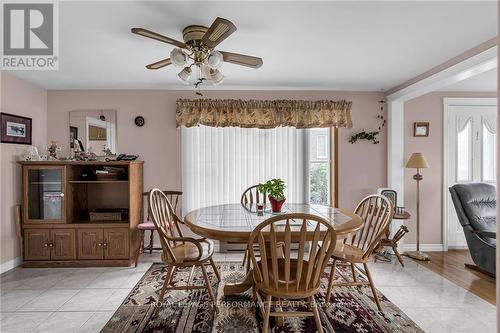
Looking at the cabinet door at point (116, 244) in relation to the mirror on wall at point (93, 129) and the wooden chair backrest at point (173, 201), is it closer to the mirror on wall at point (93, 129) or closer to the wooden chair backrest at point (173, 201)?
the wooden chair backrest at point (173, 201)

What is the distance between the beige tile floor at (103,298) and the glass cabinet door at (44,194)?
646mm

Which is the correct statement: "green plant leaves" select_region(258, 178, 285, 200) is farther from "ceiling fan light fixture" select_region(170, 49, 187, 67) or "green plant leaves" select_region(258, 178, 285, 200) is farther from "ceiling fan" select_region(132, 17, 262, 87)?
"ceiling fan light fixture" select_region(170, 49, 187, 67)

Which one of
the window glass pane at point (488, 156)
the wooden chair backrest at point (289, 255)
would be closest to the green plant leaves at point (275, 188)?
the wooden chair backrest at point (289, 255)

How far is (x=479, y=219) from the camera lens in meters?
3.37

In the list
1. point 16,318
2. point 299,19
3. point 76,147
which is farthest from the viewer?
point 76,147

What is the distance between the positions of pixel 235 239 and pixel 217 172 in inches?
89.0

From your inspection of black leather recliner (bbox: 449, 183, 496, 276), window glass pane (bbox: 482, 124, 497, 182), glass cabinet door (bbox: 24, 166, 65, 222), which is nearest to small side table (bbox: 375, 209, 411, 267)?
black leather recliner (bbox: 449, 183, 496, 276)

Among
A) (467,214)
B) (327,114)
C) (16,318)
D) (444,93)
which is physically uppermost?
(444,93)

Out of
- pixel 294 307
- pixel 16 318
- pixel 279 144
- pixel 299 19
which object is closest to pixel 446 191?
pixel 279 144

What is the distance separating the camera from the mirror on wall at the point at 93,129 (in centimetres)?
401

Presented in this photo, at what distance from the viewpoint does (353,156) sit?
165 inches

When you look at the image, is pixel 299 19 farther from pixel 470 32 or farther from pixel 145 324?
pixel 145 324

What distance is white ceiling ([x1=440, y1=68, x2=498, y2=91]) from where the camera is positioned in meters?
3.54

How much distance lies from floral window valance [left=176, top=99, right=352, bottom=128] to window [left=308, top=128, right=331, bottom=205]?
1.23 feet
